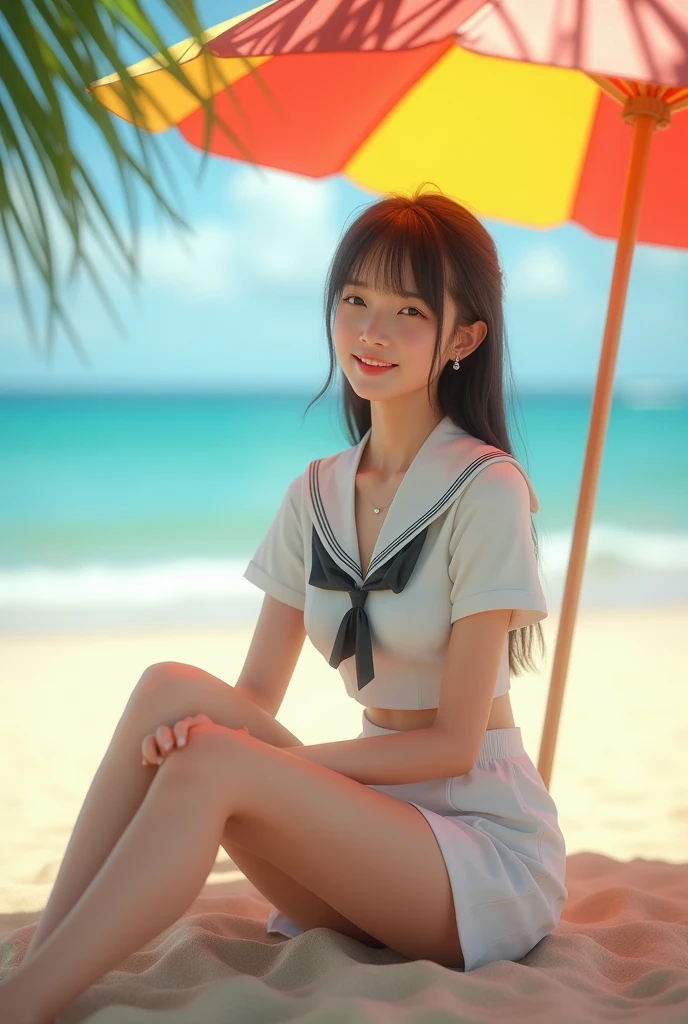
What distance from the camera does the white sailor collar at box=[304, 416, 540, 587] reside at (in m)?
2.02

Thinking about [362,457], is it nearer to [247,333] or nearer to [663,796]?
[663,796]

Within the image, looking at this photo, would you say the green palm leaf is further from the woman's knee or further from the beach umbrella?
the woman's knee

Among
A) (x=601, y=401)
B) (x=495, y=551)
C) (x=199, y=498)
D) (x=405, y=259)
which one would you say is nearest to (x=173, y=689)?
(x=495, y=551)

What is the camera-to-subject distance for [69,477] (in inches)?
671

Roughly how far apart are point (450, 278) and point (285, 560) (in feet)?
2.22

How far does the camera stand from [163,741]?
5.70 ft

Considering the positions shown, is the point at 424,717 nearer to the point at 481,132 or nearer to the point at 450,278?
the point at 450,278

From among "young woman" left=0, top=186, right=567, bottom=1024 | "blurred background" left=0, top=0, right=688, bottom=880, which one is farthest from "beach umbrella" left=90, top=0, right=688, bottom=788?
"young woman" left=0, top=186, right=567, bottom=1024

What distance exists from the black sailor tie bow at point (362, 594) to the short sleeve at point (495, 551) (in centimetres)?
8

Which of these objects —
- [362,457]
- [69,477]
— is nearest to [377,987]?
[362,457]

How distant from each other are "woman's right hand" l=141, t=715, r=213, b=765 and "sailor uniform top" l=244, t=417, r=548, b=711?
365 mm

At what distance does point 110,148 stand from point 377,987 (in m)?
1.32

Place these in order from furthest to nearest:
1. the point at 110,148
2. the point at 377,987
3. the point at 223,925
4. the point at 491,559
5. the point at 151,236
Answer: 1. the point at 151,236
2. the point at 223,925
3. the point at 491,559
4. the point at 377,987
5. the point at 110,148

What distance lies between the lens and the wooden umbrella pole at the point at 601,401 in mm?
2496
